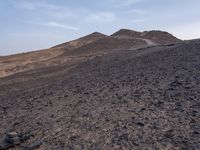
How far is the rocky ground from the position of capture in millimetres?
8461

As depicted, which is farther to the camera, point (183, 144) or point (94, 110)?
point (94, 110)

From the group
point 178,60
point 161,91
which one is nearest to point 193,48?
point 178,60

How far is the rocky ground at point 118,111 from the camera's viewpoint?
8461 millimetres

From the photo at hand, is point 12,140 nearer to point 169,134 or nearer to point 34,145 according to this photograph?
point 34,145

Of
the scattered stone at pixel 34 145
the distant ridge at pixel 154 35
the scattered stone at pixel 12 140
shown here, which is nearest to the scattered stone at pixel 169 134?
the scattered stone at pixel 34 145

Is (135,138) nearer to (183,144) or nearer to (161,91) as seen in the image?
(183,144)

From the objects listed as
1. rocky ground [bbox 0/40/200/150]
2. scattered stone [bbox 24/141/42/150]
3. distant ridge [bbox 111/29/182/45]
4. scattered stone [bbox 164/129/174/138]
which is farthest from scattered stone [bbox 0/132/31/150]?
distant ridge [bbox 111/29/182/45]

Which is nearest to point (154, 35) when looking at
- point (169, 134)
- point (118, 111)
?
point (118, 111)

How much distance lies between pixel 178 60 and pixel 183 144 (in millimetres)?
7669

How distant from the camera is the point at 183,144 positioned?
25.5 ft

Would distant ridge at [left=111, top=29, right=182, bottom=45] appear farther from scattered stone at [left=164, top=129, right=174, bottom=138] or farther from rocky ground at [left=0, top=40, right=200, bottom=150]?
scattered stone at [left=164, top=129, right=174, bottom=138]

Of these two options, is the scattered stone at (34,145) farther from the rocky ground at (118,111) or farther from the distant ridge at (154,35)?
the distant ridge at (154,35)

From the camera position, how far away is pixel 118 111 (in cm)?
1028

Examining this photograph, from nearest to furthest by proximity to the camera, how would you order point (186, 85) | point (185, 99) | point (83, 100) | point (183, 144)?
point (183, 144) → point (185, 99) → point (186, 85) → point (83, 100)
